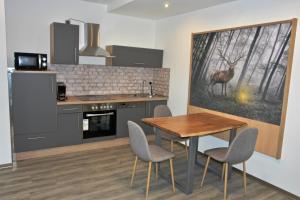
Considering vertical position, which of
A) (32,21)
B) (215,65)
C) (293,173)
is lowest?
(293,173)

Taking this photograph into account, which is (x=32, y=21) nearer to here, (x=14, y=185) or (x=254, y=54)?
(x=14, y=185)

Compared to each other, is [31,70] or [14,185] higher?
[31,70]

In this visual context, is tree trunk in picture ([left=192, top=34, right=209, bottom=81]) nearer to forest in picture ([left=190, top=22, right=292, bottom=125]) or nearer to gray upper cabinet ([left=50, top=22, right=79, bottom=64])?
forest in picture ([left=190, top=22, right=292, bottom=125])

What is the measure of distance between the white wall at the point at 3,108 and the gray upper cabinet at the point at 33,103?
0.72 feet

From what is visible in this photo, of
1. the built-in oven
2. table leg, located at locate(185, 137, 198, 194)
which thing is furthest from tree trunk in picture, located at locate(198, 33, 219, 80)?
the built-in oven

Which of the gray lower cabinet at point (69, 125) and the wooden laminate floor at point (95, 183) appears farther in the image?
the gray lower cabinet at point (69, 125)

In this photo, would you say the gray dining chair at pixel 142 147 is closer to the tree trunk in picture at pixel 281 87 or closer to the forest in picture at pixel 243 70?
the forest in picture at pixel 243 70

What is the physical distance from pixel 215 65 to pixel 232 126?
115 cm

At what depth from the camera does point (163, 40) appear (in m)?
4.92

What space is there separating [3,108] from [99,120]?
1.47m

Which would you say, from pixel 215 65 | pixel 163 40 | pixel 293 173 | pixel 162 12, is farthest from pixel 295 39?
pixel 163 40

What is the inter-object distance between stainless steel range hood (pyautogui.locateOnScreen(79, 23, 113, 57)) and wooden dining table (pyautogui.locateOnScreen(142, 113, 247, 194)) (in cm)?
175

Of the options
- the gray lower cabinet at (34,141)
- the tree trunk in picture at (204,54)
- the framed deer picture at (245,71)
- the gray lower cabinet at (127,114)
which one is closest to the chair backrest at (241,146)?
the framed deer picture at (245,71)

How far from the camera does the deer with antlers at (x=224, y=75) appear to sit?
3424mm
